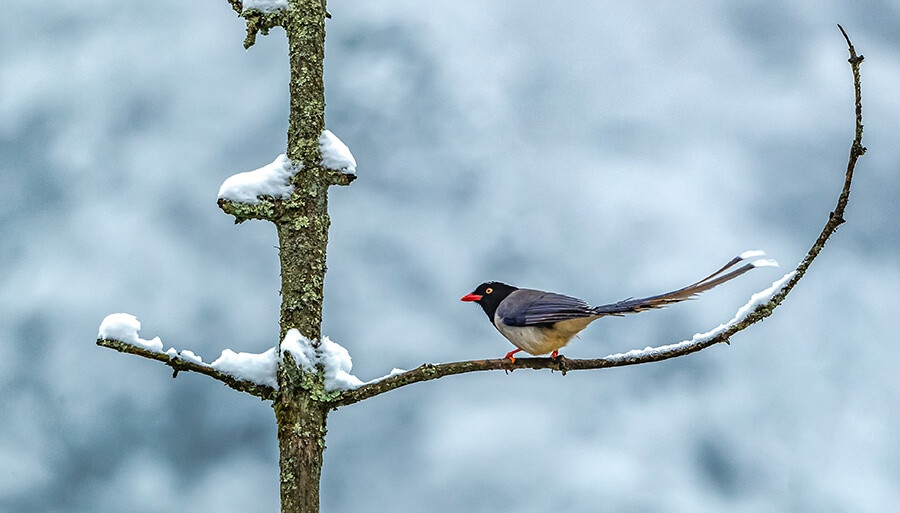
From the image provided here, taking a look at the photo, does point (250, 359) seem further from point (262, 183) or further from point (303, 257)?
point (262, 183)

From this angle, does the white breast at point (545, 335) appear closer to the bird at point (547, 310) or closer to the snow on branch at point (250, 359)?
the bird at point (547, 310)

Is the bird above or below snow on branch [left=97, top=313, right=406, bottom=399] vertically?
above

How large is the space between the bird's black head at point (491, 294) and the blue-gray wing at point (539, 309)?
0.84 feet

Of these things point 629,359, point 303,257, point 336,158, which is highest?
point 336,158

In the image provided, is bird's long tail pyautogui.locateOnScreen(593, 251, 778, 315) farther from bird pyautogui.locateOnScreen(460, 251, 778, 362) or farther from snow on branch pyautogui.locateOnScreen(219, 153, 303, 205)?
snow on branch pyautogui.locateOnScreen(219, 153, 303, 205)

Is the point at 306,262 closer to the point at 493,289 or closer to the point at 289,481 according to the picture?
the point at 289,481

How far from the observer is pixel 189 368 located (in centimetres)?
510

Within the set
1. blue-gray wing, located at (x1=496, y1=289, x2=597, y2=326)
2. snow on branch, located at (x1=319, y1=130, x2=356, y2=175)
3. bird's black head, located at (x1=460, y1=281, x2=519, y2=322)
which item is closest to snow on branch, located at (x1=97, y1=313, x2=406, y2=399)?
snow on branch, located at (x1=319, y1=130, x2=356, y2=175)

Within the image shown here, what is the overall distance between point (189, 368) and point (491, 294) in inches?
121

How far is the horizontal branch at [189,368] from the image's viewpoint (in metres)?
5.00

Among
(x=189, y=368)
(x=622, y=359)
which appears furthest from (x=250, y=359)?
(x=622, y=359)

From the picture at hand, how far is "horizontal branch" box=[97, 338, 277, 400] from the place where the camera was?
16.4ft

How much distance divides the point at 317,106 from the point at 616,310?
218 cm

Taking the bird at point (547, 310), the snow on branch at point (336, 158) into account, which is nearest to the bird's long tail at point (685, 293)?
the bird at point (547, 310)
